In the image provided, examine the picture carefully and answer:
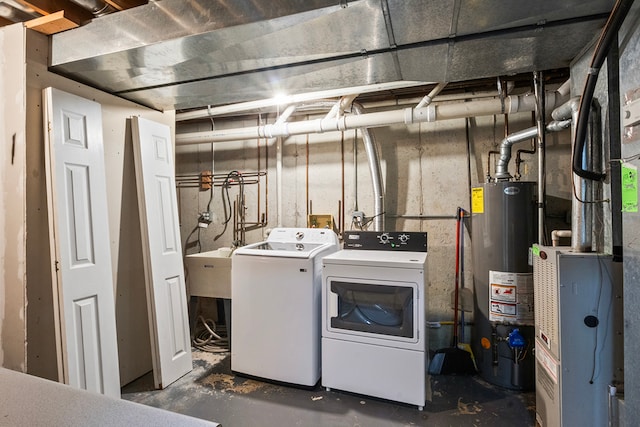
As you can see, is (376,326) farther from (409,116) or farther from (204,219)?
(204,219)

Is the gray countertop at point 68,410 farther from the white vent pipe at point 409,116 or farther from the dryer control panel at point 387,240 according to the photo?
the white vent pipe at point 409,116

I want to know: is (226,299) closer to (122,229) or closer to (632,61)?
(122,229)

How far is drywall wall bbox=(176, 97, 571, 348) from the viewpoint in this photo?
2920mm

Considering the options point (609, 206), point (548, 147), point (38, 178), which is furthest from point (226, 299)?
point (548, 147)

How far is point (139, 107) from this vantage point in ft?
8.42

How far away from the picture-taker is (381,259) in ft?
7.43

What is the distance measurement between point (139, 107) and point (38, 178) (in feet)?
3.16

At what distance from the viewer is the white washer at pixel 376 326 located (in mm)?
2129

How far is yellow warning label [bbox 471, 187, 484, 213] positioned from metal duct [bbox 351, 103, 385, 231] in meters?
0.78

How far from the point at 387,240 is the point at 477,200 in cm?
78

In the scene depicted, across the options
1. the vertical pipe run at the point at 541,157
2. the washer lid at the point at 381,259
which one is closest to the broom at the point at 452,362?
the washer lid at the point at 381,259

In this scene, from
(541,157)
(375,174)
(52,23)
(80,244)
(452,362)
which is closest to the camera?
(52,23)

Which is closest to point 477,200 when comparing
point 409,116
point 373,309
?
point 409,116

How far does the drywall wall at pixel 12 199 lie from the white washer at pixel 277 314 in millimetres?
1278
